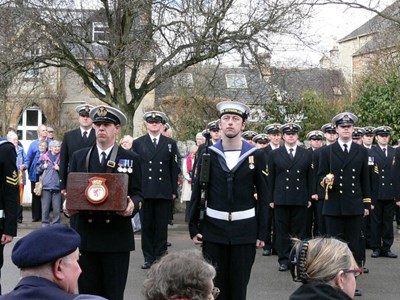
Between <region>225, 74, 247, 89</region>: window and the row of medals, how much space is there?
48.3 feet

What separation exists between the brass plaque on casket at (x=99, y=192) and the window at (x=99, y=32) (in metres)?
13.5

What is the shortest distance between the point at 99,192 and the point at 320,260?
2775 millimetres

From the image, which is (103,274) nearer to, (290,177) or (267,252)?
(290,177)

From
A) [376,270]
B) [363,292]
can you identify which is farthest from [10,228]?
[376,270]

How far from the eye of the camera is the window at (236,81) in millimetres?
21825

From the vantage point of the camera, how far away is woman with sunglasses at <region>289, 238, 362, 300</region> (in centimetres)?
362

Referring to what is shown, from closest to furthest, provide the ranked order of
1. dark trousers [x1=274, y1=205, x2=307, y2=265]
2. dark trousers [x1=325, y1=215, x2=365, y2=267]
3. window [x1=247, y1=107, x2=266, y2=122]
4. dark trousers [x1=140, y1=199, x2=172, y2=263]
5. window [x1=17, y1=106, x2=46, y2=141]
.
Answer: dark trousers [x1=325, y1=215, x2=365, y2=267], dark trousers [x1=140, y1=199, x2=172, y2=263], dark trousers [x1=274, y1=205, x2=307, y2=265], window [x1=247, y1=107, x2=266, y2=122], window [x1=17, y1=106, x2=46, y2=141]

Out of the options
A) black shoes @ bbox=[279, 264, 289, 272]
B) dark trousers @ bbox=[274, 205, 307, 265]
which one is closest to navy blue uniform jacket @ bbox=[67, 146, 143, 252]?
black shoes @ bbox=[279, 264, 289, 272]

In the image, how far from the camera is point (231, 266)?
22.8 feet

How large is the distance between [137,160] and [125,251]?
852mm

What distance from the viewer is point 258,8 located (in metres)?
18.5

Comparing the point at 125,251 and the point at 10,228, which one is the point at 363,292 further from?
the point at 10,228

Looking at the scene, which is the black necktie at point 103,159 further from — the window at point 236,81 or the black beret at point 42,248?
the window at point 236,81

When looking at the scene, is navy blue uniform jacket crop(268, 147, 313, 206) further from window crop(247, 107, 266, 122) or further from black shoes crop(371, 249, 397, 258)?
window crop(247, 107, 266, 122)
